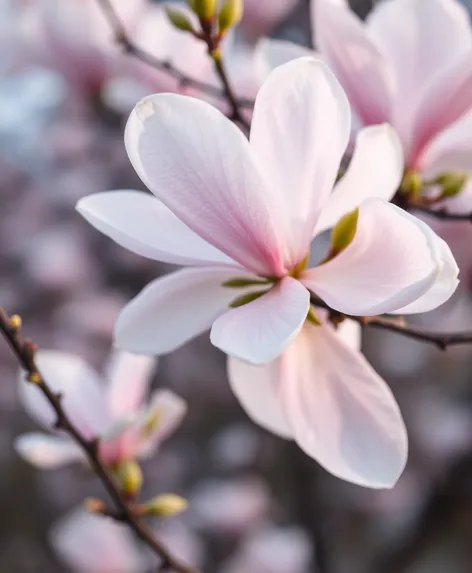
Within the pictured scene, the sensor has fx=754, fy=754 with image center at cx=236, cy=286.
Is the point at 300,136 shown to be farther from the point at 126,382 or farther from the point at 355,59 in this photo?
the point at 126,382

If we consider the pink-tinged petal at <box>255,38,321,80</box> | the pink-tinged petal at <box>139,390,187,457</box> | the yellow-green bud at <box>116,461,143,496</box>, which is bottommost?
the yellow-green bud at <box>116,461,143,496</box>

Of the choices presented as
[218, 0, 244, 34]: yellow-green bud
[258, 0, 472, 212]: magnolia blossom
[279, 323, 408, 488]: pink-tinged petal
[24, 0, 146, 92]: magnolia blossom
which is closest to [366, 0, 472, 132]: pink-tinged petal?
[258, 0, 472, 212]: magnolia blossom

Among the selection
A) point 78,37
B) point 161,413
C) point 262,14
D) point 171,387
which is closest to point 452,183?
point 161,413

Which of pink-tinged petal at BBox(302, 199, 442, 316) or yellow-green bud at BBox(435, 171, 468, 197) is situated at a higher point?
pink-tinged petal at BBox(302, 199, 442, 316)

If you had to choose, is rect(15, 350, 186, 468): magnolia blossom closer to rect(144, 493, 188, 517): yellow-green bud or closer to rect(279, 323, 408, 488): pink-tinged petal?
rect(144, 493, 188, 517): yellow-green bud

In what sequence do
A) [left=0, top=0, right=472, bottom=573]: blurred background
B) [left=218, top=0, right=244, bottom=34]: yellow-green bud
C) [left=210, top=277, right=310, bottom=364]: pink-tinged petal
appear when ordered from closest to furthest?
[left=210, top=277, right=310, bottom=364]: pink-tinged petal, [left=218, top=0, right=244, bottom=34]: yellow-green bud, [left=0, top=0, right=472, bottom=573]: blurred background

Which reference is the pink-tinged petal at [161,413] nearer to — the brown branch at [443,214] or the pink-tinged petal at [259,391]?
the pink-tinged petal at [259,391]
